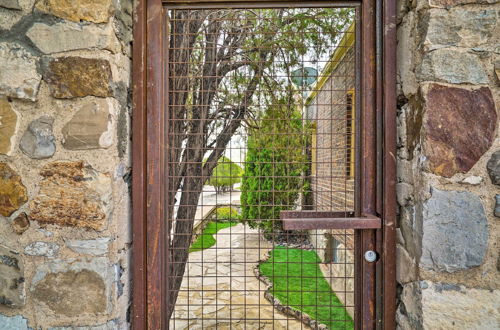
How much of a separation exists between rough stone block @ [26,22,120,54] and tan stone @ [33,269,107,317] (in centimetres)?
79

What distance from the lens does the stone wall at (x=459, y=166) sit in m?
1.08

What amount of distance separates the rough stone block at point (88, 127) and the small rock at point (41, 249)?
352mm

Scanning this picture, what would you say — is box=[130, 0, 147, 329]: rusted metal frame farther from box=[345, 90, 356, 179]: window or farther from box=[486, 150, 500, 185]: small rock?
box=[486, 150, 500, 185]: small rock

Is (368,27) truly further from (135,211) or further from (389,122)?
(135,211)

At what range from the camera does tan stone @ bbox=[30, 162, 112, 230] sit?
112cm

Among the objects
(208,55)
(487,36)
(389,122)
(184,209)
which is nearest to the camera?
(487,36)

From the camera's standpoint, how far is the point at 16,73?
3.66ft

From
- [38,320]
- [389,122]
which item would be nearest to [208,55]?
[389,122]

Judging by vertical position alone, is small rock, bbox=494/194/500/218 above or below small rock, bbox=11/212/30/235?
above

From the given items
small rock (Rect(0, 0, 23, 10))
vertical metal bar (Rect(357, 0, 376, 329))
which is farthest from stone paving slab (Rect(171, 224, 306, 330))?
small rock (Rect(0, 0, 23, 10))

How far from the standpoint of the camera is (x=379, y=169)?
1302 mm

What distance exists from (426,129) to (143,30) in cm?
115

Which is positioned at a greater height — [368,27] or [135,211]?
[368,27]

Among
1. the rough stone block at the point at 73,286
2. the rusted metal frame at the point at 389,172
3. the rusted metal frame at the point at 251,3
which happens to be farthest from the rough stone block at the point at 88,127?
the rusted metal frame at the point at 389,172
